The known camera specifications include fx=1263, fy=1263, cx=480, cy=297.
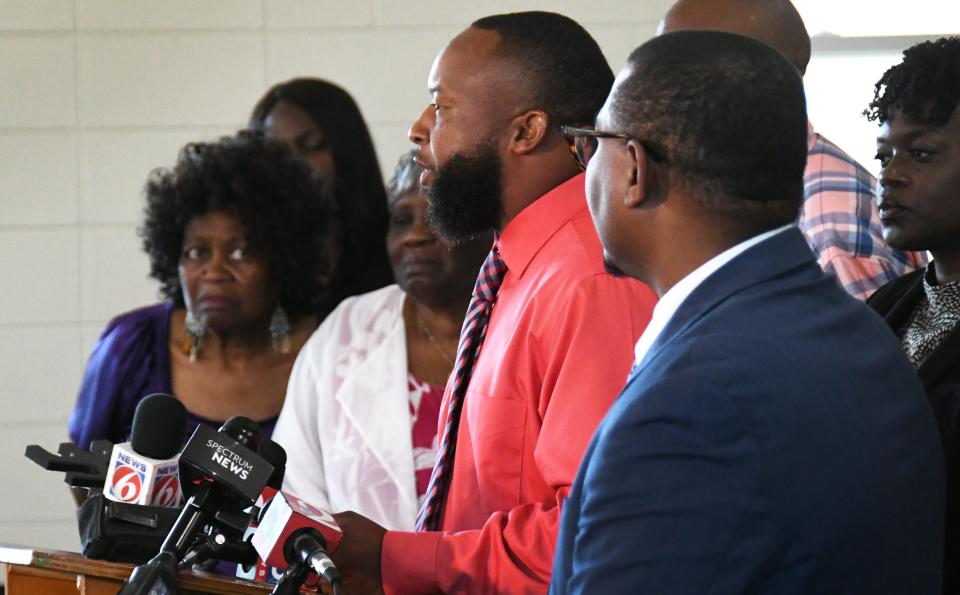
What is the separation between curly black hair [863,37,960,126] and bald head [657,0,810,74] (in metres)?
0.52

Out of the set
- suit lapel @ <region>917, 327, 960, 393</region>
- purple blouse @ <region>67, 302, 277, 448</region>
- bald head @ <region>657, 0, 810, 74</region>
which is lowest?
purple blouse @ <region>67, 302, 277, 448</region>

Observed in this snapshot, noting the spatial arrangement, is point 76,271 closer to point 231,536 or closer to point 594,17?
point 594,17

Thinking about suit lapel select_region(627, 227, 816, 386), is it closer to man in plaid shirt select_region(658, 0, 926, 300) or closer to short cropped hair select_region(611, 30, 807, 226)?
short cropped hair select_region(611, 30, 807, 226)

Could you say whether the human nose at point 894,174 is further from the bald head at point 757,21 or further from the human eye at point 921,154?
the bald head at point 757,21

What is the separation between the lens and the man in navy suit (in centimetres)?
106

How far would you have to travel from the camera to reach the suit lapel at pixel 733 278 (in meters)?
1.16

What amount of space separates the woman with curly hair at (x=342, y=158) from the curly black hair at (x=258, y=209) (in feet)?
0.20

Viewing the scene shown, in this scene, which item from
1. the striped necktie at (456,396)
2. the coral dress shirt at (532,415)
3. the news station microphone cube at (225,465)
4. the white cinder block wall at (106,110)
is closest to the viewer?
the news station microphone cube at (225,465)

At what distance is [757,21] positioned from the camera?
8.11 ft

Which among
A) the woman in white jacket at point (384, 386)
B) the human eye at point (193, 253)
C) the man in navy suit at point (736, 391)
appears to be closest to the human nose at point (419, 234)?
the woman in white jacket at point (384, 386)

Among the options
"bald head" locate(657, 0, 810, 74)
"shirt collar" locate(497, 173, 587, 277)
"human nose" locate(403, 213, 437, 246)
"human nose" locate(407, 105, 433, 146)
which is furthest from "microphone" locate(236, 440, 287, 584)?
"human nose" locate(403, 213, 437, 246)

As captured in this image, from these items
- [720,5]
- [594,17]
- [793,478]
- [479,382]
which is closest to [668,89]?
[793,478]

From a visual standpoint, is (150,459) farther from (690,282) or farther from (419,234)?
(419,234)

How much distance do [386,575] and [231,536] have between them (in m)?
0.21
